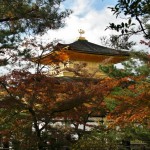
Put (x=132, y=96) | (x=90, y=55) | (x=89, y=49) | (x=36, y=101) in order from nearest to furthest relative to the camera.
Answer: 1. (x=36, y=101)
2. (x=132, y=96)
3. (x=90, y=55)
4. (x=89, y=49)

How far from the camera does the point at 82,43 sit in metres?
20.5

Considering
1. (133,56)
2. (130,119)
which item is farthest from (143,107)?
(133,56)

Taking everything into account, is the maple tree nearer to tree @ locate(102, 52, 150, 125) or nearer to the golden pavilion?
tree @ locate(102, 52, 150, 125)

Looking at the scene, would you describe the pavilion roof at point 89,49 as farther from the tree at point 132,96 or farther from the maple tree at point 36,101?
the maple tree at point 36,101

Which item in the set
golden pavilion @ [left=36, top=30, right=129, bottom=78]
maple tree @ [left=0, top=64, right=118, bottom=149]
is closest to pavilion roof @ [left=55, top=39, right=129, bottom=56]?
golden pavilion @ [left=36, top=30, right=129, bottom=78]

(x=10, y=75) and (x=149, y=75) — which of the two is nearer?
(x=10, y=75)

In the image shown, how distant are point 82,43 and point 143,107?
37.4 ft

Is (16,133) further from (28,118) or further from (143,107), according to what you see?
(143,107)

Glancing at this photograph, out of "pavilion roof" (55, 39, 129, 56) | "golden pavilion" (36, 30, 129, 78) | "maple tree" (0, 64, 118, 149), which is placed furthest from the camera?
"pavilion roof" (55, 39, 129, 56)

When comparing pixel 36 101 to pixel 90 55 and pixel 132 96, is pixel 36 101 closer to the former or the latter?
→ pixel 132 96

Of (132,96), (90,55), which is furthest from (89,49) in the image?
(132,96)

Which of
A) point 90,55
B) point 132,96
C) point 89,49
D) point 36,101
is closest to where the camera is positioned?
point 36,101

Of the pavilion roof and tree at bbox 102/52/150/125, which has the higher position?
the pavilion roof

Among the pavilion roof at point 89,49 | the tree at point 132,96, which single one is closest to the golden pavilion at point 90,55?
the pavilion roof at point 89,49
